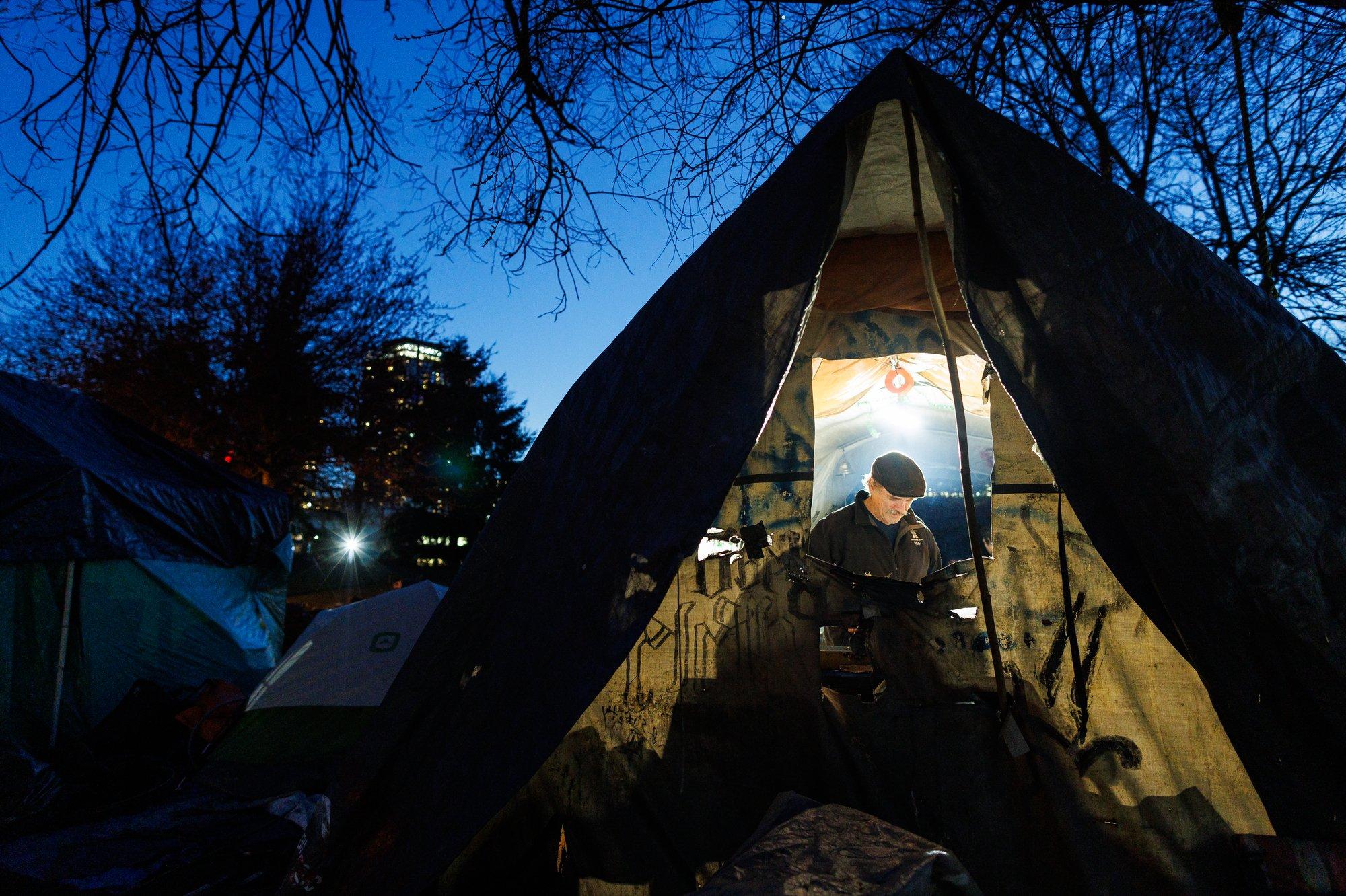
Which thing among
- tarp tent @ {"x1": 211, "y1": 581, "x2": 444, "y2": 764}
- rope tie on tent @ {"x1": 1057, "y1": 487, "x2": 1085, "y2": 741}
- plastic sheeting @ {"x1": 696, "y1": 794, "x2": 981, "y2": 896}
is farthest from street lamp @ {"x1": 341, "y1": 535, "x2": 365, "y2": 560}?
plastic sheeting @ {"x1": 696, "y1": 794, "x2": 981, "y2": 896}

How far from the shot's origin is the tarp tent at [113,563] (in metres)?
5.61

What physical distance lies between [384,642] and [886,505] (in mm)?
3632

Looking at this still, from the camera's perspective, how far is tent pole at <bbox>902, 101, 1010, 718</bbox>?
2.38 m

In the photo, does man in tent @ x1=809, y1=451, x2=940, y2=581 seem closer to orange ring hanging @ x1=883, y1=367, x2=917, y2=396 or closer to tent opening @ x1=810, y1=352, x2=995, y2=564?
orange ring hanging @ x1=883, y1=367, x2=917, y2=396

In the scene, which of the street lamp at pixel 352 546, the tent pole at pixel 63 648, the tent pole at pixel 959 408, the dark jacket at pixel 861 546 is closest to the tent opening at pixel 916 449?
the dark jacket at pixel 861 546

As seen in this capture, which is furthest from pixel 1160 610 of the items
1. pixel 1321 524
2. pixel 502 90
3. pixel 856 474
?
Answer: pixel 856 474

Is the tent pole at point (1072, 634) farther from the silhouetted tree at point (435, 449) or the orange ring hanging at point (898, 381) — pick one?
the silhouetted tree at point (435, 449)

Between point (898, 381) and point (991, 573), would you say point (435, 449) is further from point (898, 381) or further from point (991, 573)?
point (991, 573)

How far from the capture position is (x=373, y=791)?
2129mm

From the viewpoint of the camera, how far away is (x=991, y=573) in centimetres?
299

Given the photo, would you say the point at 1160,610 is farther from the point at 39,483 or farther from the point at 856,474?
the point at 39,483

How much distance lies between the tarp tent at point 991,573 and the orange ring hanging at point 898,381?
2.34 m

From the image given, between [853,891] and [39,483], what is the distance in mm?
7052

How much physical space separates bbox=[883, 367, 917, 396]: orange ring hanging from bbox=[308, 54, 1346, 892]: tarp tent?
234 centimetres
